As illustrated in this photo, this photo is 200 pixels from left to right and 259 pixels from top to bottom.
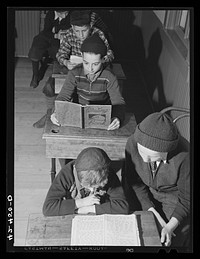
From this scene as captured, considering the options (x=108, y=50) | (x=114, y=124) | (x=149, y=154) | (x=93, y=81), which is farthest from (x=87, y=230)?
(x=108, y=50)

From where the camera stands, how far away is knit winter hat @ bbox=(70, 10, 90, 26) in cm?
155

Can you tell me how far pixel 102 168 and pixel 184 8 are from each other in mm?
643

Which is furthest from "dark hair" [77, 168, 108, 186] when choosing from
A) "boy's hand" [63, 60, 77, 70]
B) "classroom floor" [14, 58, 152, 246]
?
"boy's hand" [63, 60, 77, 70]

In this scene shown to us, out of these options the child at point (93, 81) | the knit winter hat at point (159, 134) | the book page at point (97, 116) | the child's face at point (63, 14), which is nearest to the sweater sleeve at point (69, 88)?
the child at point (93, 81)

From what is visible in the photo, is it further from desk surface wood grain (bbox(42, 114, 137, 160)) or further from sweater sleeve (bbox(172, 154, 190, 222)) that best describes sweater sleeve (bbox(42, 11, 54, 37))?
sweater sleeve (bbox(172, 154, 190, 222))

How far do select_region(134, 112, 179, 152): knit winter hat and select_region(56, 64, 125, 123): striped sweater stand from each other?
0.24 m

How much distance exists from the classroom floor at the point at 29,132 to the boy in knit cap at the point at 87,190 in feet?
0.69

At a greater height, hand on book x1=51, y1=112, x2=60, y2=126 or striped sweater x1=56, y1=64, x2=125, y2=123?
striped sweater x1=56, y1=64, x2=125, y2=123

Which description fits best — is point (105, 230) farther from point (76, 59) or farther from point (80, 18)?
point (80, 18)

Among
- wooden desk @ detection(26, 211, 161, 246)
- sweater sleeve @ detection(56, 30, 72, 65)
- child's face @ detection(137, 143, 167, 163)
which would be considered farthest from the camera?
sweater sleeve @ detection(56, 30, 72, 65)

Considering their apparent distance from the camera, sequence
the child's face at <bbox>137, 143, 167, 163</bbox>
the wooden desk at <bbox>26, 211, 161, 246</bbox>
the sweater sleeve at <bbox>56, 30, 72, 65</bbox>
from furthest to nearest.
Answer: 1. the sweater sleeve at <bbox>56, 30, 72, 65</bbox>
2. the child's face at <bbox>137, 143, 167, 163</bbox>
3. the wooden desk at <bbox>26, 211, 161, 246</bbox>

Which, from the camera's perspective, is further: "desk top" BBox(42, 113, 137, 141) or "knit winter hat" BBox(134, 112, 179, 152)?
"desk top" BBox(42, 113, 137, 141)

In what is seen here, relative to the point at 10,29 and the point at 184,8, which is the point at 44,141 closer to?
the point at 10,29

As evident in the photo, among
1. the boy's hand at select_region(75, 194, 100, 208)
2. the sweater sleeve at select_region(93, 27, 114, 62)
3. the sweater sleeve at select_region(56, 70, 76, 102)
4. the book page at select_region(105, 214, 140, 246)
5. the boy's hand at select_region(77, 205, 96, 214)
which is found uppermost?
the sweater sleeve at select_region(93, 27, 114, 62)
